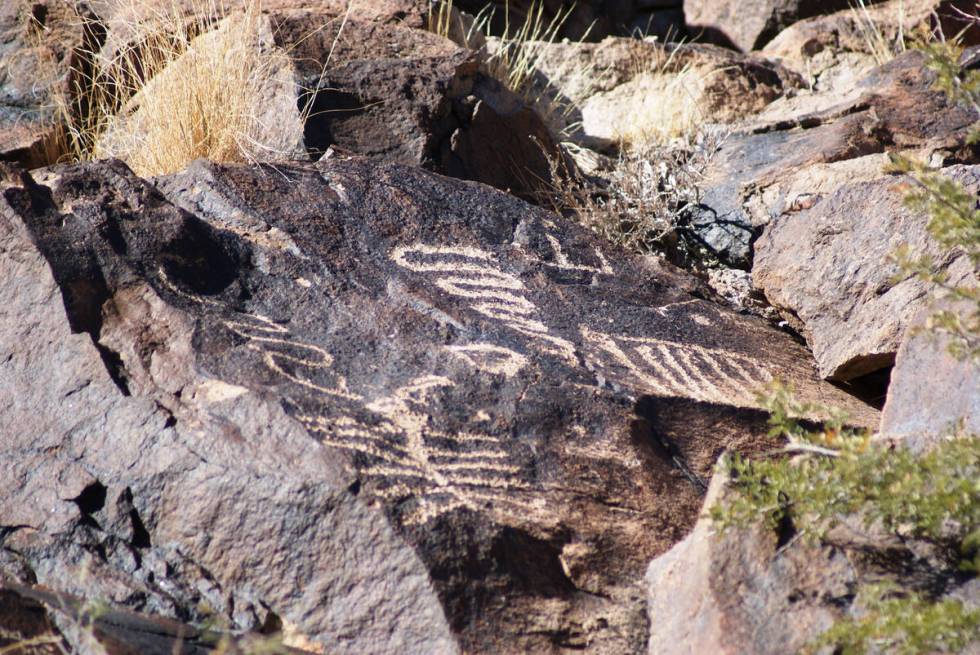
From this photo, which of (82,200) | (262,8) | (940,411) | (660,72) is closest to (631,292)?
(940,411)

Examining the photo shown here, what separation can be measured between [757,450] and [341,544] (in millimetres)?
1188

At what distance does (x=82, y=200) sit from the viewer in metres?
2.95

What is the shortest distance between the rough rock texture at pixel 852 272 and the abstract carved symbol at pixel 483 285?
0.92 meters

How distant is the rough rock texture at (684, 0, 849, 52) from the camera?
22.6 ft

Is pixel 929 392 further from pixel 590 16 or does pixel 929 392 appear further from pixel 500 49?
pixel 590 16

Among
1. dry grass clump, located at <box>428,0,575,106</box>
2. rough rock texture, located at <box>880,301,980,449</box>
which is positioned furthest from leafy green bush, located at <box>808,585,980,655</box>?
dry grass clump, located at <box>428,0,575,106</box>

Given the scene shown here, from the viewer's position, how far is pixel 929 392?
2.51 m

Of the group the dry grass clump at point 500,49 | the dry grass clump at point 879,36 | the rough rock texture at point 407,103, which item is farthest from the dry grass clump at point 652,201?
the dry grass clump at point 879,36

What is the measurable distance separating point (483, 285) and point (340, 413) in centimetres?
A: 79

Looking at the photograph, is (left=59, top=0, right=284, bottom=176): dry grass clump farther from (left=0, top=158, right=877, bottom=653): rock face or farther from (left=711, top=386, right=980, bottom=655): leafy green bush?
(left=711, top=386, right=980, bottom=655): leafy green bush

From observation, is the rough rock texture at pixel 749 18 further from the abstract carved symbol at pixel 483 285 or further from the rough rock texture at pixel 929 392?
the rough rock texture at pixel 929 392

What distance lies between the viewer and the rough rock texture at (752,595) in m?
2.01

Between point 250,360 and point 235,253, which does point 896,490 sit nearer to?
point 250,360

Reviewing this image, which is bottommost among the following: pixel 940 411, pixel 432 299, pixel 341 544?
pixel 341 544
